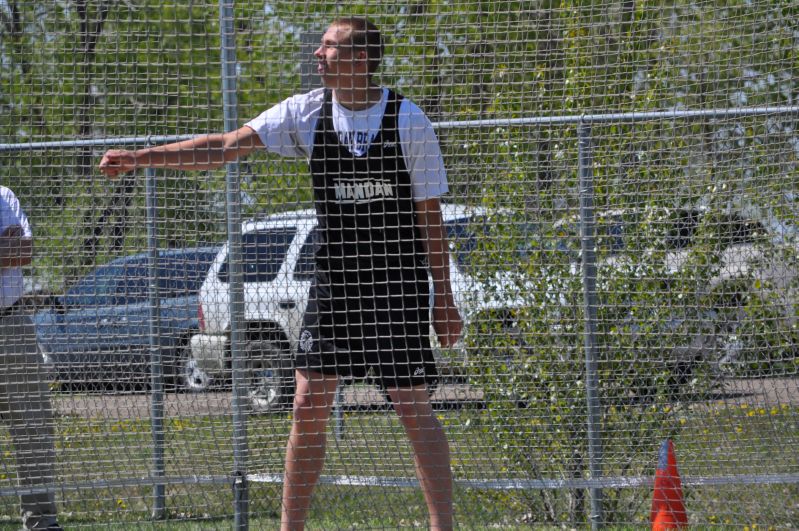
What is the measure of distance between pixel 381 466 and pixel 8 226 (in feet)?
6.64

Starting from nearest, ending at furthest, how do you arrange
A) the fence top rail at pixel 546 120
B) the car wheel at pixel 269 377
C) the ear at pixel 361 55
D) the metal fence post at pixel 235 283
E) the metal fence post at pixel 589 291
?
the ear at pixel 361 55
the metal fence post at pixel 235 283
the fence top rail at pixel 546 120
the metal fence post at pixel 589 291
the car wheel at pixel 269 377

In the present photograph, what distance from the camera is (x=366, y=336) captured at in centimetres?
355

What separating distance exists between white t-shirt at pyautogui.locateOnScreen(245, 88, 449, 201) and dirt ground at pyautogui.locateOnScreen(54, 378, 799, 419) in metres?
1.35

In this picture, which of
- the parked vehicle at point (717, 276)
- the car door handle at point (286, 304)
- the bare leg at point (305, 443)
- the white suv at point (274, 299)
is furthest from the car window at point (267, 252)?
the parked vehicle at point (717, 276)

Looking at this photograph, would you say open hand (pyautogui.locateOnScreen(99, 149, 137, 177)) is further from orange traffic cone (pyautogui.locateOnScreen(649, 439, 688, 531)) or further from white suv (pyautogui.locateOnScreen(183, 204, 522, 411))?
orange traffic cone (pyautogui.locateOnScreen(649, 439, 688, 531))

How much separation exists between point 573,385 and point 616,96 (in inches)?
54.9

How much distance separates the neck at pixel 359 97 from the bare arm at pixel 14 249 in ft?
5.58

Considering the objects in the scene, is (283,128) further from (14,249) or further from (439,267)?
(14,249)

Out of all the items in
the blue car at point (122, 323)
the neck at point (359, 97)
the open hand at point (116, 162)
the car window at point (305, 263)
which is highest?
the neck at point (359, 97)

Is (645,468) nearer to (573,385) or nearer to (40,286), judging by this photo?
(573,385)

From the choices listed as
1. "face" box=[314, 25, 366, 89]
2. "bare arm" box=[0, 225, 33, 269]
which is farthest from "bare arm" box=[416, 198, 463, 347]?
"bare arm" box=[0, 225, 33, 269]

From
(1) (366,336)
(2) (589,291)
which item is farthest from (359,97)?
(2) (589,291)

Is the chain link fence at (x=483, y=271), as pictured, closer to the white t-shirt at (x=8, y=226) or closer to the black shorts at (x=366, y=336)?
the white t-shirt at (x=8, y=226)

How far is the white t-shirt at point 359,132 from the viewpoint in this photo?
3479 mm
